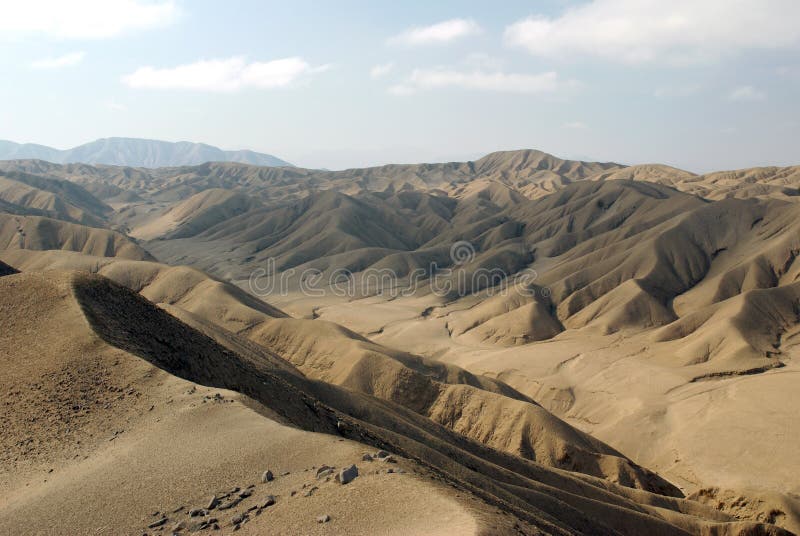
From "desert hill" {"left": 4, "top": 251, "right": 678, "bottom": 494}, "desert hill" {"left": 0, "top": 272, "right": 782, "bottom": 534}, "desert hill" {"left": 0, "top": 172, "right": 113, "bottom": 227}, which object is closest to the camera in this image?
"desert hill" {"left": 0, "top": 272, "right": 782, "bottom": 534}

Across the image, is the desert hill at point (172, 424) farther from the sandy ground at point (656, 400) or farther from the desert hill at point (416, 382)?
the sandy ground at point (656, 400)

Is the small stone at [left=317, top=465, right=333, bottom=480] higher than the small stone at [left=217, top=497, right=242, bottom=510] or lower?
higher

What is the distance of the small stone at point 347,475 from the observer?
14.4 metres

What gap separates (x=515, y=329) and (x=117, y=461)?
68.4 metres

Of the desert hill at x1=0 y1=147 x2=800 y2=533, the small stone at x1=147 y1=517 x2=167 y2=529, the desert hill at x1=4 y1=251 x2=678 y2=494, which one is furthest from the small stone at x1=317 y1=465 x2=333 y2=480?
the desert hill at x1=4 y1=251 x2=678 y2=494

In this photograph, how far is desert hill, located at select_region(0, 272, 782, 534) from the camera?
1595cm

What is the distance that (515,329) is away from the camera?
81.8 m

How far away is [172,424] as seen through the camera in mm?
18875

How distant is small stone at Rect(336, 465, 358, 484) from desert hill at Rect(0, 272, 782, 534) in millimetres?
247

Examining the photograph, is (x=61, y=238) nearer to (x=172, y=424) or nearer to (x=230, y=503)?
(x=172, y=424)

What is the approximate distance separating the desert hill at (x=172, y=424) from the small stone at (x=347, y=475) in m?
0.25

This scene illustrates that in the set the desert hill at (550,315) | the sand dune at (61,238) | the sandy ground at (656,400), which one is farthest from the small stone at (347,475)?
the sand dune at (61,238)

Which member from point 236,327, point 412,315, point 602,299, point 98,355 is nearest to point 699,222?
point 602,299

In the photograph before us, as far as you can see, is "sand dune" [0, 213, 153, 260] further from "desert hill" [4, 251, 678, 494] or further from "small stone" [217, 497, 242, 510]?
"small stone" [217, 497, 242, 510]
